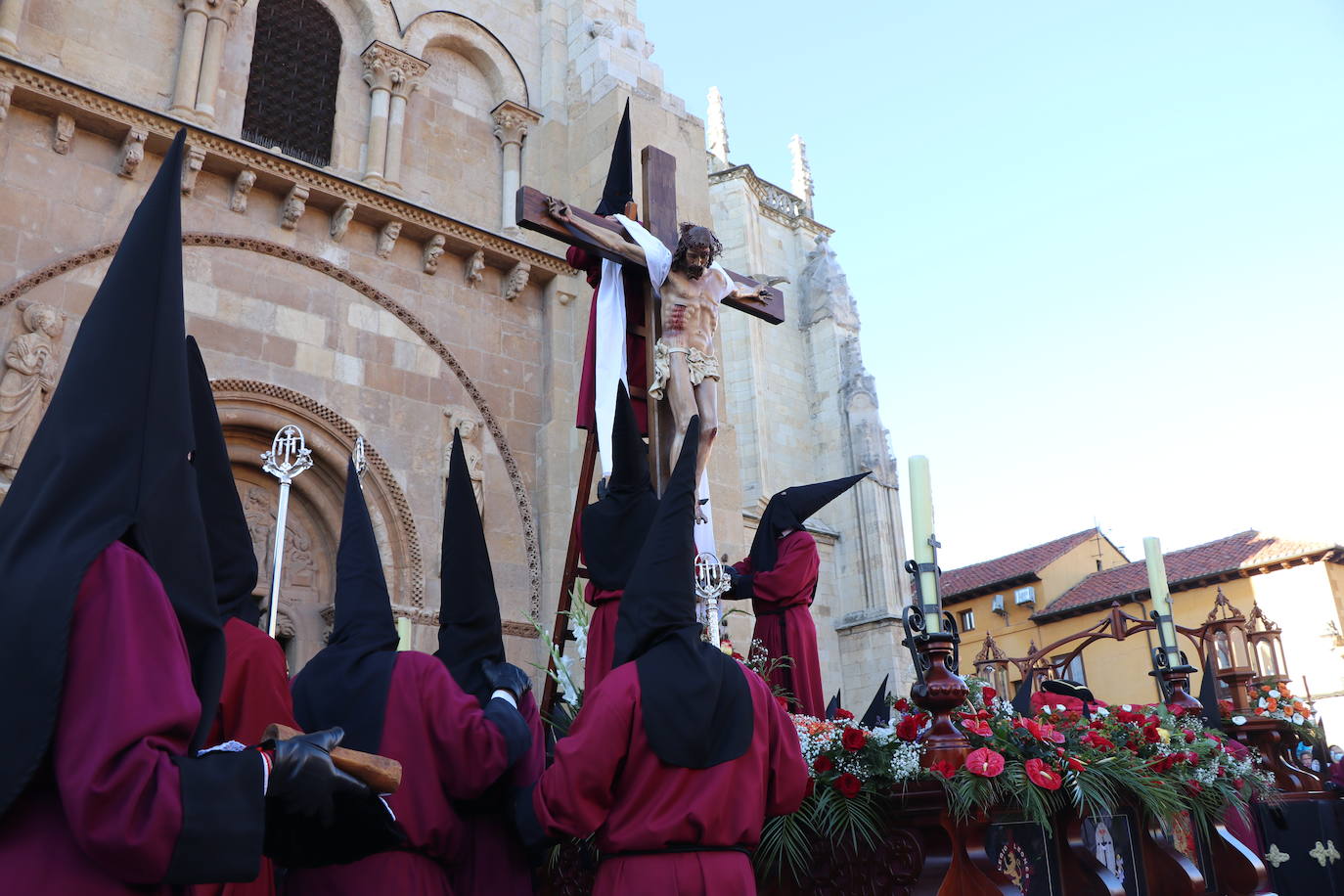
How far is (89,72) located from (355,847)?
928 cm

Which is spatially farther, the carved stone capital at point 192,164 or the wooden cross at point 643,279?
the carved stone capital at point 192,164

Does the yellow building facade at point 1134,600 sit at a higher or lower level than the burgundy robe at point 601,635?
higher

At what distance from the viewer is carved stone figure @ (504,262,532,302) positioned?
36.2ft

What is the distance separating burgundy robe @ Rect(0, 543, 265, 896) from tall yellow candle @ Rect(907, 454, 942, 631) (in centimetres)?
289

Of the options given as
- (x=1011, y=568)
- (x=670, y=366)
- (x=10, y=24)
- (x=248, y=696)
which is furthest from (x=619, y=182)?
(x=1011, y=568)

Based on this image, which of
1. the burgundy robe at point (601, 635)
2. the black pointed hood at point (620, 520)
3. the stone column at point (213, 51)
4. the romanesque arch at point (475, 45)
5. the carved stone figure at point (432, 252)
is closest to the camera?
the black pointed hood at point (620, 520)

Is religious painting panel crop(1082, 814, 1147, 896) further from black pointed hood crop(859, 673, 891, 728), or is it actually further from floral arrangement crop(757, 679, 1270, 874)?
black pointed hood crop(859, 673, 891, 728)

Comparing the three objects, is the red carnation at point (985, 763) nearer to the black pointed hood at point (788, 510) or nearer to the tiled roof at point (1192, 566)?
the black pointed hood at point (788, 510)

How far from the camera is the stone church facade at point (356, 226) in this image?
849 centimetres

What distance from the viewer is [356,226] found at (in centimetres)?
1016

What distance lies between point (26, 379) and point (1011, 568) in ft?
97.0

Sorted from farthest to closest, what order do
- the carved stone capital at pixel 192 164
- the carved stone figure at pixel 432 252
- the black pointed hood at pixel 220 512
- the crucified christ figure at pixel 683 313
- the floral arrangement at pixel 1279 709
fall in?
the carved stone figure at pixel 432 252 → the carved stone capital at pixel 192 164 → the floral arrangement at pixel 1279 709 → the crucified christ figure at pixel 683 313 → the black pointed hood at pixel 220 512

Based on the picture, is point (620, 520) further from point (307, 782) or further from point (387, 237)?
point (387, 237)

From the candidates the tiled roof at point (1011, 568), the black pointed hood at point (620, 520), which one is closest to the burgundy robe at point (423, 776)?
the black pointed hood at point (620, 520)
